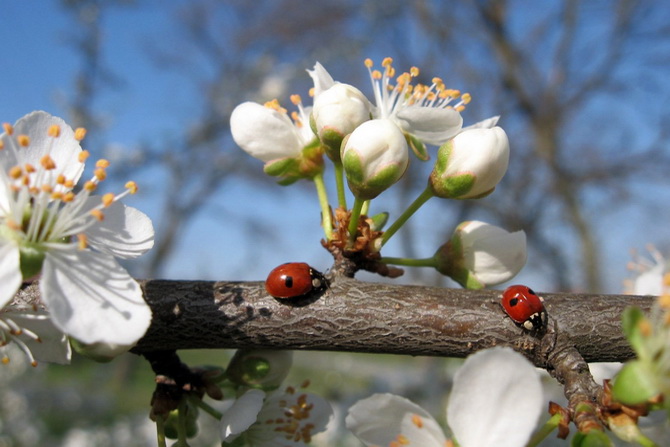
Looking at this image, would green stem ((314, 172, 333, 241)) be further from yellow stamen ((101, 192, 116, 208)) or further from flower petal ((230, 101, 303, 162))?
yellow stamen ((101, 192, 116, 208))

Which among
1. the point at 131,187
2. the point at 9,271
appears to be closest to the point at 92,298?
the point at 9,271

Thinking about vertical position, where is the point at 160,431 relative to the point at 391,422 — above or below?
below

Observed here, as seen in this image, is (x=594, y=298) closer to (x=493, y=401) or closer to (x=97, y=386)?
(x=493, y=401)

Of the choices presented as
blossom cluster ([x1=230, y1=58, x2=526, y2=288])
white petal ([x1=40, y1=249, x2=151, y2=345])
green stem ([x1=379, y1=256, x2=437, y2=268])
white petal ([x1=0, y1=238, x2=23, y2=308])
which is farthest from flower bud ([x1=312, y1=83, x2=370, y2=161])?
white petal ([x1=0, y1=238, x2=23, y2=308])

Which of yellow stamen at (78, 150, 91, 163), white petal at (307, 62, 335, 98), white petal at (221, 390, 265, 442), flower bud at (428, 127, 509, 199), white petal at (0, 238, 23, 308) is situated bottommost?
white petal at (221, 390, 265, 442)

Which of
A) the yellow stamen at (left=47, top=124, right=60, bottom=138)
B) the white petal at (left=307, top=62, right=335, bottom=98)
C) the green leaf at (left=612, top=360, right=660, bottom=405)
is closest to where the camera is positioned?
the green leaf at (left=612, top=360, right=660, bottom=405)

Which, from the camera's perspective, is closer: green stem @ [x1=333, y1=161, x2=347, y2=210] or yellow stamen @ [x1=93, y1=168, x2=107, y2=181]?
yellow stamen @ [x1=93, y1=168, x2=107, y2=181]

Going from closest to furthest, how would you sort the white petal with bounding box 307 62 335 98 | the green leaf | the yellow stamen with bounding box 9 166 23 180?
the green leaf < the yellow stamen with bounding box 9 166 23 180 < the white petal with bounding box 307 62 335 98

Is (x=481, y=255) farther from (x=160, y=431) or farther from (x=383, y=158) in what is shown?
(x=160, y=431)

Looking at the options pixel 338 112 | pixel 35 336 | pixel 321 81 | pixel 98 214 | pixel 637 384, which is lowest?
pixel 35 336

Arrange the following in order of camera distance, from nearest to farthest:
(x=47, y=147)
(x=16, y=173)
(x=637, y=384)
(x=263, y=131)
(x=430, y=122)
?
1. (x=637, y=384)
2. (x=16, y=173)
3. (x=47, y=147)
4. (x=430, y=122)
5. (x=263, y=131)
